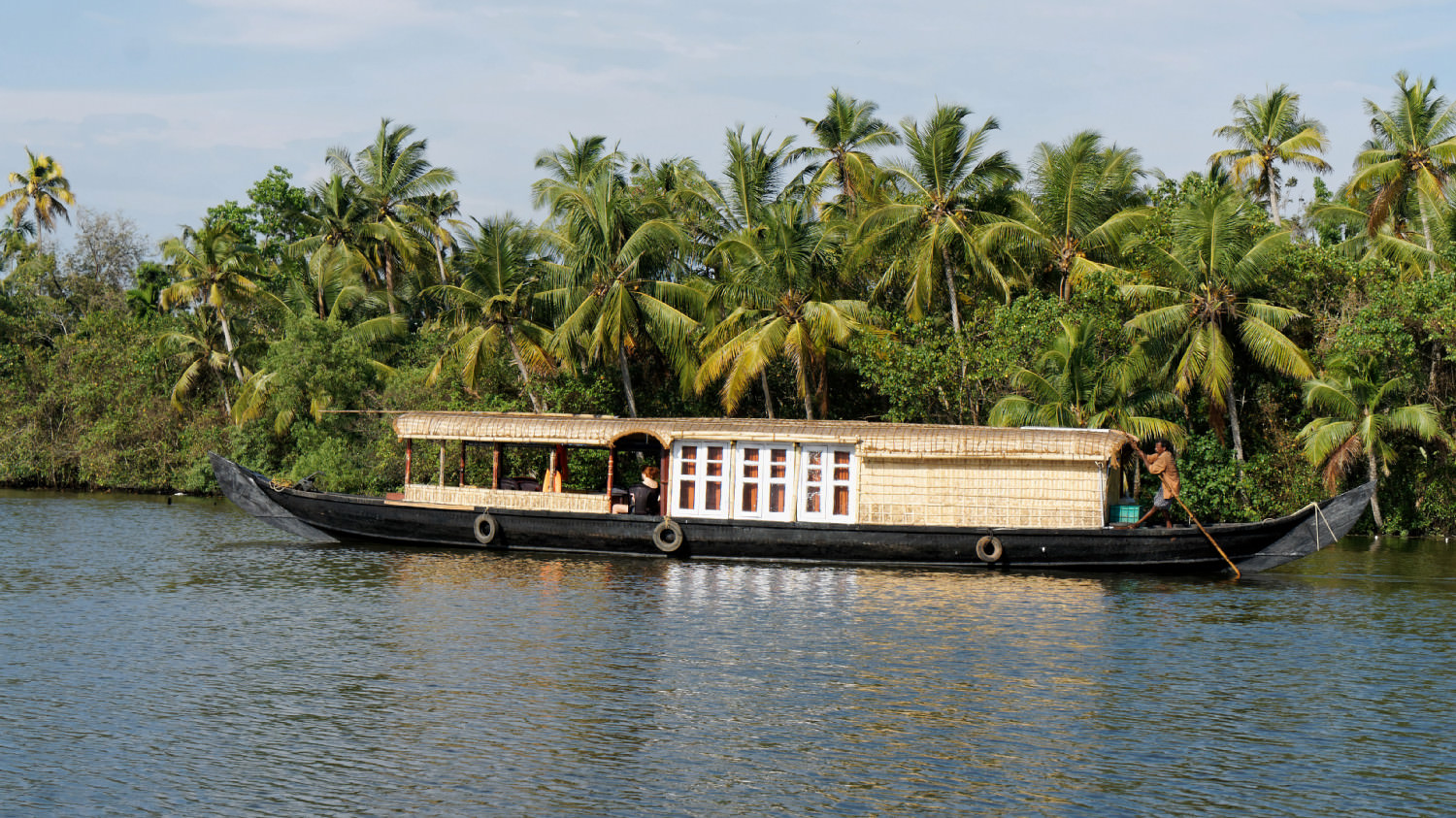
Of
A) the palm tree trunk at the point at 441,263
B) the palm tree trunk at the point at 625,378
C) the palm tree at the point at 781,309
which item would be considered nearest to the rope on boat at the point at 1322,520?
the palm tree at the point at 781,309

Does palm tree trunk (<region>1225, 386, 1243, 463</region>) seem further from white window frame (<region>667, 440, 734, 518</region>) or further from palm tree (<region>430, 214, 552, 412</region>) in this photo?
palm tree (<region>430, 214, 552, 412</region>)

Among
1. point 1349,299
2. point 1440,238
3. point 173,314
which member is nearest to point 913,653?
point 1349,299

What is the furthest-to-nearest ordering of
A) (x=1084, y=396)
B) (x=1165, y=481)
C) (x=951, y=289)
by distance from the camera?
(x=951, y=289) → (x=1084, y=396) → (x=1165, y=481)

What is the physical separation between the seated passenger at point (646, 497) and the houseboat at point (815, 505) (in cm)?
3

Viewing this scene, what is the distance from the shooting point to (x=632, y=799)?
9.45m

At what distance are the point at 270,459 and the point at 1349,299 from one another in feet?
Answer: 93.9

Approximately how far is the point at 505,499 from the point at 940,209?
12367 millimetres

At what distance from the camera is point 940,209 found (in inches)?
1144

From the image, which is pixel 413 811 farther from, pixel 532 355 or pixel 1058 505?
pixel 532 355

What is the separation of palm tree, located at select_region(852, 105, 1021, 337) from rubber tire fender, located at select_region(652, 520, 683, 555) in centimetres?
987

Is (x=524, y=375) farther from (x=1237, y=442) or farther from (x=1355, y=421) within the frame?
(x=1355, y=421)

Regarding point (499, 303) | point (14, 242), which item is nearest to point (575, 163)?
point (499, 303)

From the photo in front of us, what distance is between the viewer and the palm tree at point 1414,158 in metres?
31.2

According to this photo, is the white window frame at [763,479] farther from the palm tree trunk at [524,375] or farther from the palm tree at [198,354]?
the palm tree at [198,354]
